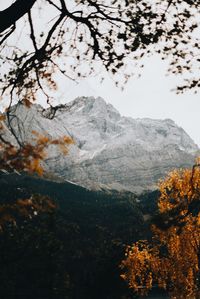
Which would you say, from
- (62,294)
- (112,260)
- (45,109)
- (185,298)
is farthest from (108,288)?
(45,109)

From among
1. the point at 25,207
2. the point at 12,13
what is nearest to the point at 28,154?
the point at 25,207

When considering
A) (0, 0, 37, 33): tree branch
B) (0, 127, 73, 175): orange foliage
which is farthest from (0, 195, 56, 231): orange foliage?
(0, 0, 37, 33): tree branch

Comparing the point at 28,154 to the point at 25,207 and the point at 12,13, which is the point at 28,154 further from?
the point at 12,13

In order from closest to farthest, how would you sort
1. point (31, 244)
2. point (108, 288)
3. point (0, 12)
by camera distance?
point (0, 12)
point (108, 288)
point (31, 244)

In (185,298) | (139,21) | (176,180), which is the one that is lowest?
(185,298)

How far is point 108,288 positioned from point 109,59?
2930 inches

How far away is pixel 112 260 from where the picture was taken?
85.6m

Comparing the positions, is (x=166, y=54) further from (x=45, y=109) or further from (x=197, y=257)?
(x=197, y=257)

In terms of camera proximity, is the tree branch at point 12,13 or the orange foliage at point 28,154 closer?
the orange foliage at point 28,154

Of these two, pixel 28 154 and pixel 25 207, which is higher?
pixel 28 154

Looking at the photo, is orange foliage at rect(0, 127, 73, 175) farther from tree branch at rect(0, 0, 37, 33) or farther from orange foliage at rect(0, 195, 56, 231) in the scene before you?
tree branch at rect(0, 0, 37, 33)

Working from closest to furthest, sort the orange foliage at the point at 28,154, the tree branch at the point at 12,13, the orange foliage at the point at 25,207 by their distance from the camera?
the orange foliage at the point at 28,154 < the orange foliage at the point at 25,207 < the tree branch at the point at 12,13

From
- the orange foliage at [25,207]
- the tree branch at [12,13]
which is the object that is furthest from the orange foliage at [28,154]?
the tree branch at [12,13]

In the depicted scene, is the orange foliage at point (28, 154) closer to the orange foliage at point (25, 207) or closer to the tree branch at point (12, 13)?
the orange foliage at point (25, 207)
